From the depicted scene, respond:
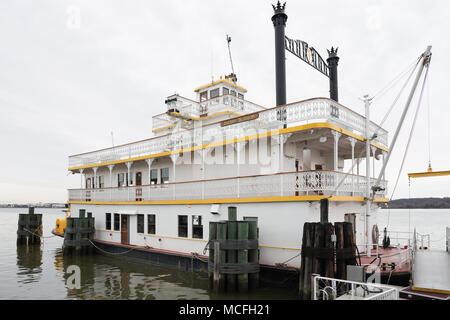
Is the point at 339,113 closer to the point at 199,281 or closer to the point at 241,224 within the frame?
the point at 241,224

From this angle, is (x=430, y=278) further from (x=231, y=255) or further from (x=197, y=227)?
(x=197, y=227)

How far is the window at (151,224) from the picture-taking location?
1880 cm

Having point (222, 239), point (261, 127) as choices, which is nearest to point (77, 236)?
point (222, 239)

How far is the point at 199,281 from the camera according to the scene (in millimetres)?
14734

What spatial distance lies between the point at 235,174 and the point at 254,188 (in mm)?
3177

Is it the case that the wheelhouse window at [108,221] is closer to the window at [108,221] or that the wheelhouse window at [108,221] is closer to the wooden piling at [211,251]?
the window at [108,221]

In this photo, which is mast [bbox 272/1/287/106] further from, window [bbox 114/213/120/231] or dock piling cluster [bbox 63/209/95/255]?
dock piling cluster [bbox 63/209/95/255]

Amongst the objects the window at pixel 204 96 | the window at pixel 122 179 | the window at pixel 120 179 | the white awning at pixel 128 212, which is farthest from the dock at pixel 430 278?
the window at pixel 120 179

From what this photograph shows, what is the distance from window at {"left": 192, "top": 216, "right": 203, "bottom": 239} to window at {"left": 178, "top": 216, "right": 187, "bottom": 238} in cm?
66

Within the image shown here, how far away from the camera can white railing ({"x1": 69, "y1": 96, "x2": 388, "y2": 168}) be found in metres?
13.4

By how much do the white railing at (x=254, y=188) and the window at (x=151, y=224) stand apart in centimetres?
98

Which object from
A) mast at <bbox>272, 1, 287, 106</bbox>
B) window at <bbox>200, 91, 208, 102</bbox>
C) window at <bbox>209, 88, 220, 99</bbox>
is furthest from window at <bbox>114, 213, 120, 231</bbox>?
mast at <bbox>272, 1, 287, 106</bbox>

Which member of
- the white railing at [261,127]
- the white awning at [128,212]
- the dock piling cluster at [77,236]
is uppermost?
the white railing at [261,127]

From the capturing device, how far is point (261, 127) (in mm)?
14898
